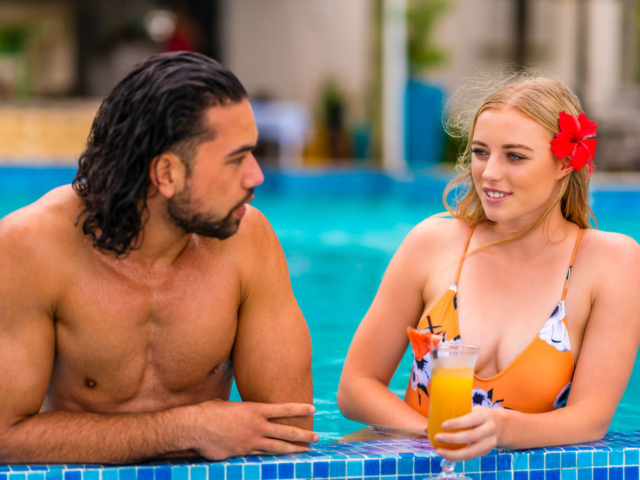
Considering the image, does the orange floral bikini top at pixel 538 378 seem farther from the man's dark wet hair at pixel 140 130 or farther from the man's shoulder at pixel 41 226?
the man's shoulder at pixel 41 226

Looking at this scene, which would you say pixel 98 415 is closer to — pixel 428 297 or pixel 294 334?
pixel 294 334

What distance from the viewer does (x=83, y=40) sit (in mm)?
16250

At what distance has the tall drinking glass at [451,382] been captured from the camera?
6.16 ft

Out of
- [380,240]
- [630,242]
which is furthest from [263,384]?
[380,240]

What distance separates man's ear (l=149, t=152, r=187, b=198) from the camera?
6.61 feet

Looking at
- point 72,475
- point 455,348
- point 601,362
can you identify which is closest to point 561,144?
point 601,362

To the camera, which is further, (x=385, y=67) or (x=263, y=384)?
(x=385, y=67)

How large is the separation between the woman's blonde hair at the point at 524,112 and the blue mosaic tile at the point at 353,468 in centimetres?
80

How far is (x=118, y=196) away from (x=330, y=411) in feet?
6.98

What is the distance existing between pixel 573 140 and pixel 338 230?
7197 mm

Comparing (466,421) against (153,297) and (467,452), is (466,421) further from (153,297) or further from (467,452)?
(153,297)

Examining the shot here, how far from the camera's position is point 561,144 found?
2449 mm

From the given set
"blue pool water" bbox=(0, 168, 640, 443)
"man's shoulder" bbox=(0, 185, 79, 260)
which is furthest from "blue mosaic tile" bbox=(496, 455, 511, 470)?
"man's shoulder" bbox=(0, 185, 79, 260)

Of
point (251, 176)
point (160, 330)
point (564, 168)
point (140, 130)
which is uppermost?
point (140, 130)
